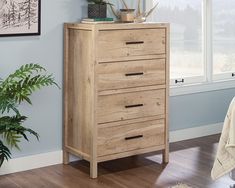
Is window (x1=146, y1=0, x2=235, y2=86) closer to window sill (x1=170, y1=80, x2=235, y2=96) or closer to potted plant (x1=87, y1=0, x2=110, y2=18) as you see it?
window sill (x1=170, y1=80, x2=235, y2=96)

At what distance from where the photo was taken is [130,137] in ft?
13.1

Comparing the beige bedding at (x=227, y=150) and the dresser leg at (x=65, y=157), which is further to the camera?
the dresser leg at (x=65, y=157)

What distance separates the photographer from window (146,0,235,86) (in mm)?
4758

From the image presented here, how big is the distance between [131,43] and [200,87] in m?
1.29

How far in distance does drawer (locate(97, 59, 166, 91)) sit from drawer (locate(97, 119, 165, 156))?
0.32m

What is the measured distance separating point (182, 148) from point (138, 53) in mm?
1126

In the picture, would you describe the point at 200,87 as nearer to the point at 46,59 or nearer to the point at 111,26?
the point at 111,26

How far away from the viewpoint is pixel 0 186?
3.64 metres

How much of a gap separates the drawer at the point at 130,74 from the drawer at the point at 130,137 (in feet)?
1.06

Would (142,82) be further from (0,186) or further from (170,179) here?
(0,186)

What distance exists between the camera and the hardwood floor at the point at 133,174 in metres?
3.69

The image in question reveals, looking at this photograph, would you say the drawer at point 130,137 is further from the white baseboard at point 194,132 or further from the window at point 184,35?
the window at point 184,35

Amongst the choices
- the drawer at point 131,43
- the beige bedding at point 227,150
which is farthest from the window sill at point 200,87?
the beige bedding at point 227,150

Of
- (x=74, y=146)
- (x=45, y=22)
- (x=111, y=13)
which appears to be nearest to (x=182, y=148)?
(x=74, y=146)
